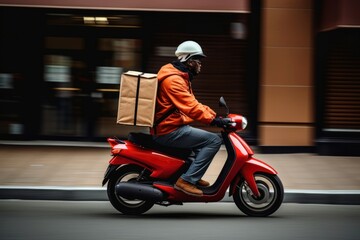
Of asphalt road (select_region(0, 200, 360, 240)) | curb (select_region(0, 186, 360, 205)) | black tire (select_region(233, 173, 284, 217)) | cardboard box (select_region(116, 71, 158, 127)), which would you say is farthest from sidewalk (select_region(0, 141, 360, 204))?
cardboard box (select_region(116, 71, 158, 127))

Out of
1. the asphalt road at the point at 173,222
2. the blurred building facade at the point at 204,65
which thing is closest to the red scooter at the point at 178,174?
the asphalt road at the point at 173,222

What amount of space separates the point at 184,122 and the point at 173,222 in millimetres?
991

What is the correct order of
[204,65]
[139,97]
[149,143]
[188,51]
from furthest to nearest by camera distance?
[204,65], [149,143], [188,51], [139,97]

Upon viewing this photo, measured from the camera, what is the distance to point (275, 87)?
12.0 m

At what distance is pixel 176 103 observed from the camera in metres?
6.98

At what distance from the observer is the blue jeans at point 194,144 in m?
7.09

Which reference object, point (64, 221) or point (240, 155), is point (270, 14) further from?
point (64, 221)

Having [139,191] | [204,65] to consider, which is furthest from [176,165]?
[204,65]

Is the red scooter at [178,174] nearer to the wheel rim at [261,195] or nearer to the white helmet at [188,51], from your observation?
the wheel rim at [261,195]

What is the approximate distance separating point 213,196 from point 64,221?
58.6 inches

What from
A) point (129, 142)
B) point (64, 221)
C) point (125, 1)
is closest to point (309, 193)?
point (129, 142)

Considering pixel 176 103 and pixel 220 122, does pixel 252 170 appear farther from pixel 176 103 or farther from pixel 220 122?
pixel 176 103

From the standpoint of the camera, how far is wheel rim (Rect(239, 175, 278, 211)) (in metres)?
7.23

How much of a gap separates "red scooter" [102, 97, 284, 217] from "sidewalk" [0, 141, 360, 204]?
1.10 meters
